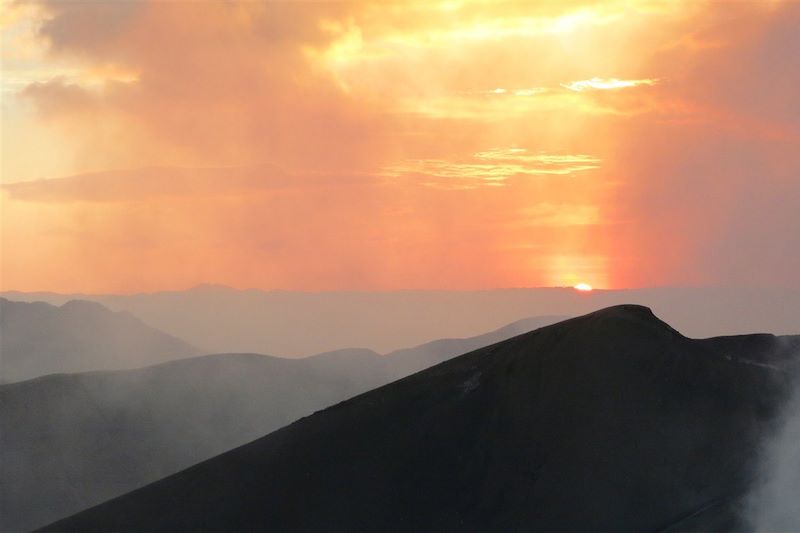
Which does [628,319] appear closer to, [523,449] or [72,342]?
[523,449]

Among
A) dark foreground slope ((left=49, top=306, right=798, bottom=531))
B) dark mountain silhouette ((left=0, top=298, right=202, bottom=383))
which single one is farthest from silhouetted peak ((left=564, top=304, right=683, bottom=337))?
dark mountain silhouette ((left=0, top=298, right=202, bottom=383))

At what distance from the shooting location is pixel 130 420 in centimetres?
8888

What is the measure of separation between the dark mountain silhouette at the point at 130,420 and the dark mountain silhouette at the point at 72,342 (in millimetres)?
70855

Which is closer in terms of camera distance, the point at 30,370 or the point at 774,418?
the point at 774,418

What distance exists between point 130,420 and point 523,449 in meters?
58.3

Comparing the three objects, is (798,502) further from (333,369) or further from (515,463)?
(333,369)

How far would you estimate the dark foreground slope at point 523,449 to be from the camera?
34.0m

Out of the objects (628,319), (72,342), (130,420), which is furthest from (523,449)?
(72,342)

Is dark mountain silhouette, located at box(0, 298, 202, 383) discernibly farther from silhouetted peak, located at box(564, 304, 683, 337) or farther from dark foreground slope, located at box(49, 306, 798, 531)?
silhouetted peak, located at box(564, 304, 683, 337)

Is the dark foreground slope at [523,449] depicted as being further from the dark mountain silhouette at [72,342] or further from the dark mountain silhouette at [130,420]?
the dark mountain silhouette at [72,342]

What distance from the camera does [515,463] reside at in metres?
36.2

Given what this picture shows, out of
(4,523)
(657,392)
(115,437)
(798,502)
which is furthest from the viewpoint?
(115,437)

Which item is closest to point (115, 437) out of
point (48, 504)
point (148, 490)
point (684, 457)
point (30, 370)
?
point (48, 504)

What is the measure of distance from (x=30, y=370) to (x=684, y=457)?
479 ft
